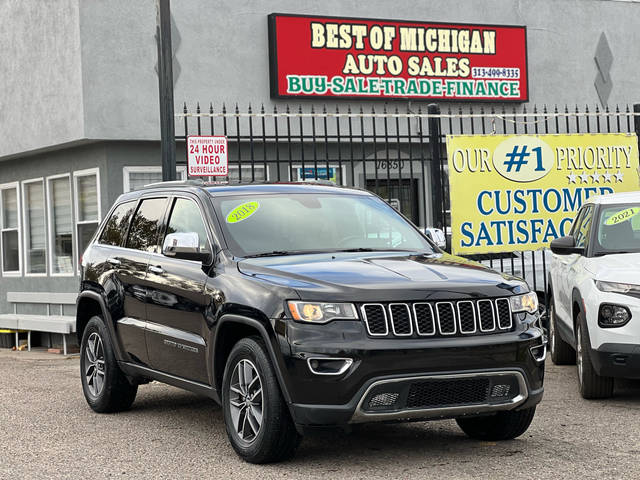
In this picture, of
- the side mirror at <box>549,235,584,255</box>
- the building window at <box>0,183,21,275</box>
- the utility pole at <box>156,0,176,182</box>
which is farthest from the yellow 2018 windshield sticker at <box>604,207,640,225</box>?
the building window at <box>0,183,21,275</box>

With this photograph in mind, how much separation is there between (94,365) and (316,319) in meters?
3.59

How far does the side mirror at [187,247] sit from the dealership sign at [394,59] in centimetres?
1001

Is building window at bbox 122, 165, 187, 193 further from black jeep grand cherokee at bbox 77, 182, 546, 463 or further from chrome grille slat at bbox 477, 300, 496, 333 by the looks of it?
chrome grille slat at bbox 477, 300, 496, 333

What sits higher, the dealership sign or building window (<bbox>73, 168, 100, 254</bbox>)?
the dealership sign

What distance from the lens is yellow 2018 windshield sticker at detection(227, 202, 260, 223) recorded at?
25.0 feet

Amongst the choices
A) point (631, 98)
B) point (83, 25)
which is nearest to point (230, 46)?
point (83, 25)

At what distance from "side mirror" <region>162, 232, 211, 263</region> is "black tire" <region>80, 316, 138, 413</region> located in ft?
6.20

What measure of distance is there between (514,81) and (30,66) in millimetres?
8088

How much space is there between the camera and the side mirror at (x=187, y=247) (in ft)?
23.8

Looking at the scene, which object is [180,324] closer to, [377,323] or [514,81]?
[377,323]

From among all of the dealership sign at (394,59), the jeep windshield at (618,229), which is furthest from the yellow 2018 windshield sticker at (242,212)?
the dealership sign at (394,59)

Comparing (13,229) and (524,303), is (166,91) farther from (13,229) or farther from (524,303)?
(13,229)

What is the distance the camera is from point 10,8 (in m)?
18.6

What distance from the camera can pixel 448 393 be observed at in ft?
21.0
